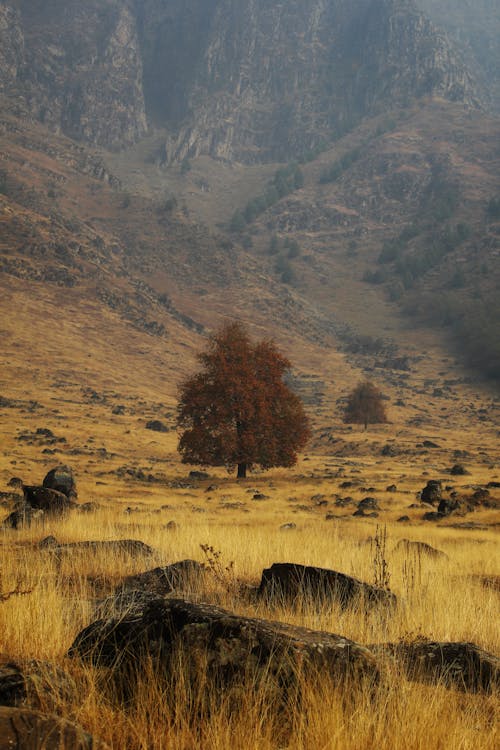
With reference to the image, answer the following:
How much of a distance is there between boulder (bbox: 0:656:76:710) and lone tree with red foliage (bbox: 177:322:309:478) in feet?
117

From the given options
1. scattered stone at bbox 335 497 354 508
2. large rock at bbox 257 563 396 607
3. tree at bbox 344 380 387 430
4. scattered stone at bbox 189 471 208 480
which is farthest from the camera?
tree at bbox 344 380 387 430

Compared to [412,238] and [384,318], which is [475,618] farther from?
[412,238]

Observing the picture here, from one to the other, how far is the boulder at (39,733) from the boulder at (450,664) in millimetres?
2526

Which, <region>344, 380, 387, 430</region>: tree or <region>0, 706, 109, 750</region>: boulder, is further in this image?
<region>344, 380, 387, 430</region>: tree

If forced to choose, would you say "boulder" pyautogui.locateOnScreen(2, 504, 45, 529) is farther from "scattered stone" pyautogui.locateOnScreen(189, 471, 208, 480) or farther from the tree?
the tree

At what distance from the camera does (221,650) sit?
151 inches

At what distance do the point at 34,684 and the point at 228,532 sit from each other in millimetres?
11034

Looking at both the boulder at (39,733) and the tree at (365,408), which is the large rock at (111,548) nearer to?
the boulder at (39,733)

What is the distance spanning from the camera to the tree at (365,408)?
245ft

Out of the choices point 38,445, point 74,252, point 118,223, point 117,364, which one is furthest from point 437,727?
point 118,223

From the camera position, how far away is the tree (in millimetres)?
74562

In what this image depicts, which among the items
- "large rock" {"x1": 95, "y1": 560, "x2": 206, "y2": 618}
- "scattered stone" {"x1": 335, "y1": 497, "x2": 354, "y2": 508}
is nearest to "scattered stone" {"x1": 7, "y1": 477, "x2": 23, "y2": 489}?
"scattered stone" {"x1": 335, "y1": 497, "x2": 354, "y2": 508}

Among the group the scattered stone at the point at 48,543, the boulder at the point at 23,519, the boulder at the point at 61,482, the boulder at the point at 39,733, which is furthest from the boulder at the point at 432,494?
the boulder at the point at 39,733

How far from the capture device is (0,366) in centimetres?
7212
